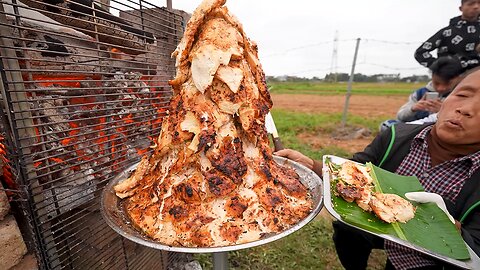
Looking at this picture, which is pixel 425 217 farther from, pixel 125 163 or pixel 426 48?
pixel 426 48

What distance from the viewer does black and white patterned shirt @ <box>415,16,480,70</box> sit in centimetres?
493

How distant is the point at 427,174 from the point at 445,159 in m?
0.19

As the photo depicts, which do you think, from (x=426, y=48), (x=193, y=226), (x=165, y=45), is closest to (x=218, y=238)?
(x=193, y=226)

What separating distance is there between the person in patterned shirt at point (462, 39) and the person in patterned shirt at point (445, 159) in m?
3.45

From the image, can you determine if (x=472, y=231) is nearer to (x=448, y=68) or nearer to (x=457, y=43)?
(x=448, y=68)

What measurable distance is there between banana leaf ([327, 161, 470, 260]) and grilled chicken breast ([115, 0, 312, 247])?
0.78 feet

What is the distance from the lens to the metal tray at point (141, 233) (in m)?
1.18

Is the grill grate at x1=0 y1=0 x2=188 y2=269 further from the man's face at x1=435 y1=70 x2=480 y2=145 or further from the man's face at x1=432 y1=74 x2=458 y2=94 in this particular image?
the man's face at x1=432 y1=74 x2=458 y2=94

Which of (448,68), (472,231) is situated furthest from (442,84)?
(472,231)

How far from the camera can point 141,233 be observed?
1.38m

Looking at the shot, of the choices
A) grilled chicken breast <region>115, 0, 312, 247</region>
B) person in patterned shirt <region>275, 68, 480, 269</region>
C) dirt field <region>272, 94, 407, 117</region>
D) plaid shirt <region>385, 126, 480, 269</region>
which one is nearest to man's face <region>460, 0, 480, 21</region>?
person in patterned shirt <region>275, 68, 480, 269</region>

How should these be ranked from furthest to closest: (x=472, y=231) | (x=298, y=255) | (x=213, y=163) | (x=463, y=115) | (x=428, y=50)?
1. (x=428, y=50)
2. (x=298, y=255)
3. (x=463, y=115)
4. (x=472, y=231)
5. (x=213, y=163)

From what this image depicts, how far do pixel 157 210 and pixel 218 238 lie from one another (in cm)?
39

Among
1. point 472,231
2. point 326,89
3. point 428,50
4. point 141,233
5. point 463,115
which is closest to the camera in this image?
point 141,233
